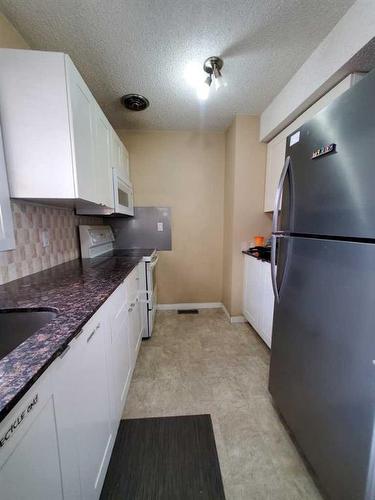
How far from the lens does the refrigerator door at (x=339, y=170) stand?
0.74m

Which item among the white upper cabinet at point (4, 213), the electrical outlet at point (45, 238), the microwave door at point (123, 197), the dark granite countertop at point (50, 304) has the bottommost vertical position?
the dark granite countertop at point (50, 304)

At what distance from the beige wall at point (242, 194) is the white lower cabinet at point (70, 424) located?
1.77 m

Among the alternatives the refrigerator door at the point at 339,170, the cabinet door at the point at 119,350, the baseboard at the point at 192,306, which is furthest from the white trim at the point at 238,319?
the refrigerator door at the point at 339,170

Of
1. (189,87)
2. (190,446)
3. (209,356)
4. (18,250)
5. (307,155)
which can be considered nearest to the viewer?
(307,155)

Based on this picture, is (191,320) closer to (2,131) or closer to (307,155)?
(307,155)

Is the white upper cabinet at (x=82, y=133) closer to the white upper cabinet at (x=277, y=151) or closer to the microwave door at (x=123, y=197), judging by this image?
the microwave door at (x=123, y=197)

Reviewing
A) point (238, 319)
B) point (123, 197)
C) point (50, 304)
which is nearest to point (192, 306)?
point (238, 319)

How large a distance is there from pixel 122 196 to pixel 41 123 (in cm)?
127

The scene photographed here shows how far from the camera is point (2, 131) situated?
108cm

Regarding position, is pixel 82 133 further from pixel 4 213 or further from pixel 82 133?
pixel 4 213

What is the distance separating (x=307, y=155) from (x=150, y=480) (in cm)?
186

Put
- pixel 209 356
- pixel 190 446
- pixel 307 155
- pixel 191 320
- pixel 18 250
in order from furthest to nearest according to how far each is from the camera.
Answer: pixel 191 320
pixel 209 356
pixel 18 250
pixel 190 446
pixel 307 155

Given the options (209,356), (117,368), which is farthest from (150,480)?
(209,356)

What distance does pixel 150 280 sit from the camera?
2252 millimetres
